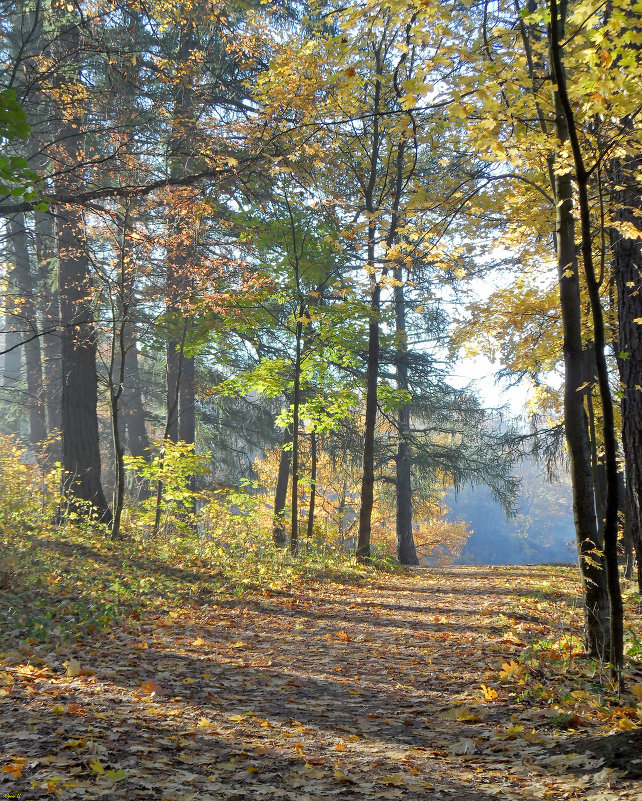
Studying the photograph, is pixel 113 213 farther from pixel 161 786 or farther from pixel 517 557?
pixel 517 557

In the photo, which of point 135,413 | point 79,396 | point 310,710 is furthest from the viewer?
point 135,413

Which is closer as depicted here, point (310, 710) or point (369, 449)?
point (310, 710)

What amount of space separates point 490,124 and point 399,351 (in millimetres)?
15222

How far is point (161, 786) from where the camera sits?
2725mm

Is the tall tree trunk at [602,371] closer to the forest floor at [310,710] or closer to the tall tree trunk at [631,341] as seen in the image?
the forest floor at [310,710]

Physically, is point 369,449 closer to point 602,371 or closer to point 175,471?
point 175,471

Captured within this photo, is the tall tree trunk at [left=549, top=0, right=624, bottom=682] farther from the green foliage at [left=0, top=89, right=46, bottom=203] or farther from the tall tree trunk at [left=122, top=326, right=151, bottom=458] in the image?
the tall tree trunk at [left=122, top=326, right=151, bottom=458]

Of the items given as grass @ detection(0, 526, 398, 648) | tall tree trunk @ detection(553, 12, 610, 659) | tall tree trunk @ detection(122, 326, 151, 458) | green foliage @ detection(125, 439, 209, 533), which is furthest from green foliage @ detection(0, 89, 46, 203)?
tall tree trunk @ detection(122, 326, 151, 458)

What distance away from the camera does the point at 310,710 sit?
4.26 meters

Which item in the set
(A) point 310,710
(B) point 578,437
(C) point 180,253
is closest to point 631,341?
(B) point 578,437

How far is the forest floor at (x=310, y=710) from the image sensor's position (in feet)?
9.34

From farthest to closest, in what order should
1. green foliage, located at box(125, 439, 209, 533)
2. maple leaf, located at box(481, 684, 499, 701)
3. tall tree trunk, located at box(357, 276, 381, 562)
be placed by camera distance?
1. tall tree trunk, located at box(357, 276, 381, 562)
2. green foliage, located at box(125, 439, 209, 533)
3. maple leaf, located at box(481, 684, 499, 701)

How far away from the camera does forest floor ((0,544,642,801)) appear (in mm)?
2846

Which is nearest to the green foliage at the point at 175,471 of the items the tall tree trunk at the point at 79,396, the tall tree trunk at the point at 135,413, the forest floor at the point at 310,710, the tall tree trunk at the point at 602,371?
the tall tree trunk at the point at 79,396
